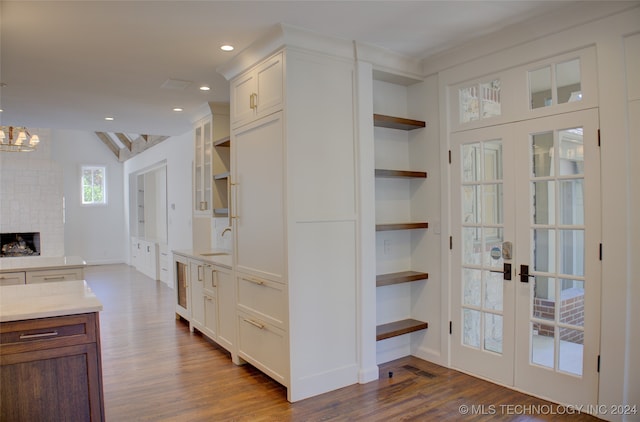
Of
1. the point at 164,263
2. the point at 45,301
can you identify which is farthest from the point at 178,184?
the point at 45,301

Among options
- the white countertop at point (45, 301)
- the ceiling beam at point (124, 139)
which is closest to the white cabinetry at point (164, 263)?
the ceiling beam at point (124, 139)

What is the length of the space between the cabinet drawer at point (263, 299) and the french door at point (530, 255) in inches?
58.4

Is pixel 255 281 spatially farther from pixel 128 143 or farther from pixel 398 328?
pixel 128 143

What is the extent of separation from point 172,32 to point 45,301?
1.94 meters

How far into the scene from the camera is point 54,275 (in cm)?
376

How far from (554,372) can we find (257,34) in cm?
316

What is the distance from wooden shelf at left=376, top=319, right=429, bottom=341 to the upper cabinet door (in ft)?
6.57

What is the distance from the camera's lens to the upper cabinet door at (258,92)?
311cm

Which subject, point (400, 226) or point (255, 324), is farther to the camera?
point (400, 226)

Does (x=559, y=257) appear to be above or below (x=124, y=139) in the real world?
below

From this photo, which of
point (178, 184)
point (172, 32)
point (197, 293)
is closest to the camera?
point (172, 32)

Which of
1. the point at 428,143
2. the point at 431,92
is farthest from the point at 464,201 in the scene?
the point at 431,92

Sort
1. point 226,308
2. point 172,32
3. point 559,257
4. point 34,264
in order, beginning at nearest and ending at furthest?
point 559,257
point 172,32
point 34,264
point 226,308

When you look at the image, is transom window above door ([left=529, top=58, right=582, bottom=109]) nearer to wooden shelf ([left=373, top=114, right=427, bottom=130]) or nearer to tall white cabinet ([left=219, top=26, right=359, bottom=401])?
wooden shelf ([left=373, top=114, right=427, bottom=130])
